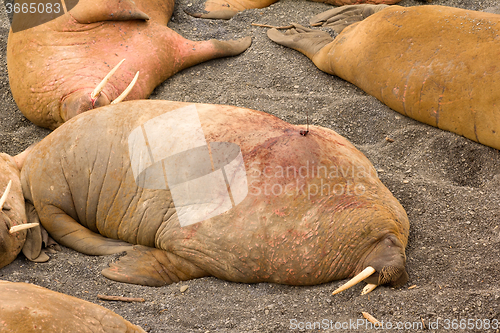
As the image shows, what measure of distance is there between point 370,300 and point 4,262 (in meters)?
1.96

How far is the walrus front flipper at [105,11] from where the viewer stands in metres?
4.28

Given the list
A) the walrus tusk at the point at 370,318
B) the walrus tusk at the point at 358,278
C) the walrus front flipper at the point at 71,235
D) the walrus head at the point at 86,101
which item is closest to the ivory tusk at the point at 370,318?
the walrus tusk at the point at 370,318

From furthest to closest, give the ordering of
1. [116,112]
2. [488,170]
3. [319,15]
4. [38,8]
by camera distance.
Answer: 1. [319,15]
2. [38,8]
3. [488,170]
4. [116,112]

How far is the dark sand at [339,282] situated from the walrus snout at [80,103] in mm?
578

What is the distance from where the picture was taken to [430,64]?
12.0 feet

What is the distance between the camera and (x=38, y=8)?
421 centimetres

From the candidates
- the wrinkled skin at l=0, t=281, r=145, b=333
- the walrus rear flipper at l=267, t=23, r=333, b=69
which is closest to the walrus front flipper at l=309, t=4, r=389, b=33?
the walrus rear flipper at l=267, t=23, r=333, b=69

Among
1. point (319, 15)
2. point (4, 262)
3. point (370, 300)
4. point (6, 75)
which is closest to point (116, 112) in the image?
point (4, 262)

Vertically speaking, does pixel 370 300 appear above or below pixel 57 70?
below

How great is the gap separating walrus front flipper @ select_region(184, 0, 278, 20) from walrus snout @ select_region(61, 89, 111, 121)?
2.17m

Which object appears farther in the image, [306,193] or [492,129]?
[492,129]

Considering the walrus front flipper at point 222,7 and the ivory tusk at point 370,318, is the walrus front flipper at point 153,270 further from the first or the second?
the walrus front flipper at point 222,7

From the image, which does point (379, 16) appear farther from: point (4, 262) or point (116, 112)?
point (4, 262)

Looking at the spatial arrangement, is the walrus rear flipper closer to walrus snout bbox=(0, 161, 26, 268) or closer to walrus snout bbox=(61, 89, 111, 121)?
walrus snout bbox=(61, 89, 111, 121)
